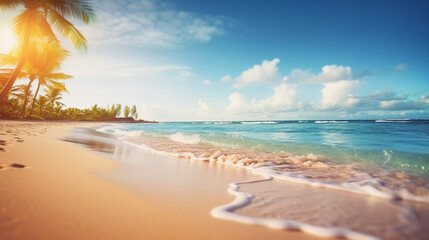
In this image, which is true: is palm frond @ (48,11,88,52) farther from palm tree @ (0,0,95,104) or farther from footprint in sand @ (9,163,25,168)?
footprint in sand @ (9,163,25,168)

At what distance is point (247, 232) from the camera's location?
132 centimetres

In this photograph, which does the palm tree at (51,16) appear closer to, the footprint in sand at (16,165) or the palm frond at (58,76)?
the footprint in sand at (16,165)

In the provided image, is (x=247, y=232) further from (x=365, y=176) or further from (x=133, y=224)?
(x=365, y=176)

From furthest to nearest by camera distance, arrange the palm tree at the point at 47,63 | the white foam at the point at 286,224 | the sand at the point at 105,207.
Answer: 1. the palm tree at the point at 47,63
2. the white foam at the point at 286,224
3. the sand at the point at 105,207

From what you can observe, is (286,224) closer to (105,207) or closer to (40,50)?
(105,207)

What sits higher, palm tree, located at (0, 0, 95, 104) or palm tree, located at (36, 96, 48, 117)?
palm tree, located at (0, 0, 95, 104)

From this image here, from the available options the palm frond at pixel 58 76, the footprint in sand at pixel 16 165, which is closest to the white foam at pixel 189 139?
the footprint in sand at pixel 16 165

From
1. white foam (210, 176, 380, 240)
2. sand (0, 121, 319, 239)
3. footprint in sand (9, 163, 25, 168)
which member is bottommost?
white foam (210, 176, 380, 240)

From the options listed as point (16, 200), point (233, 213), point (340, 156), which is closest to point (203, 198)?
point (233, 213)

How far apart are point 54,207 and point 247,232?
55.0 inches

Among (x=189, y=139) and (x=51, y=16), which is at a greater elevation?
(x=51, y=16)

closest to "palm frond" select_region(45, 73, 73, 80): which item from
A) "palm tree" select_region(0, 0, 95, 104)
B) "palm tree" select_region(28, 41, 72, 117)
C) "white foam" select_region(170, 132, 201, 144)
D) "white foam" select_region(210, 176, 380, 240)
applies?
"palm tree" select_region(28, 41, 72, 117)

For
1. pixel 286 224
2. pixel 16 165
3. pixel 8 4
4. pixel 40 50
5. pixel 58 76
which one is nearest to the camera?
pixel 286 224

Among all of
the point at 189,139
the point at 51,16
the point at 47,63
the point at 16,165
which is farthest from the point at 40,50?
the point at 16,165
